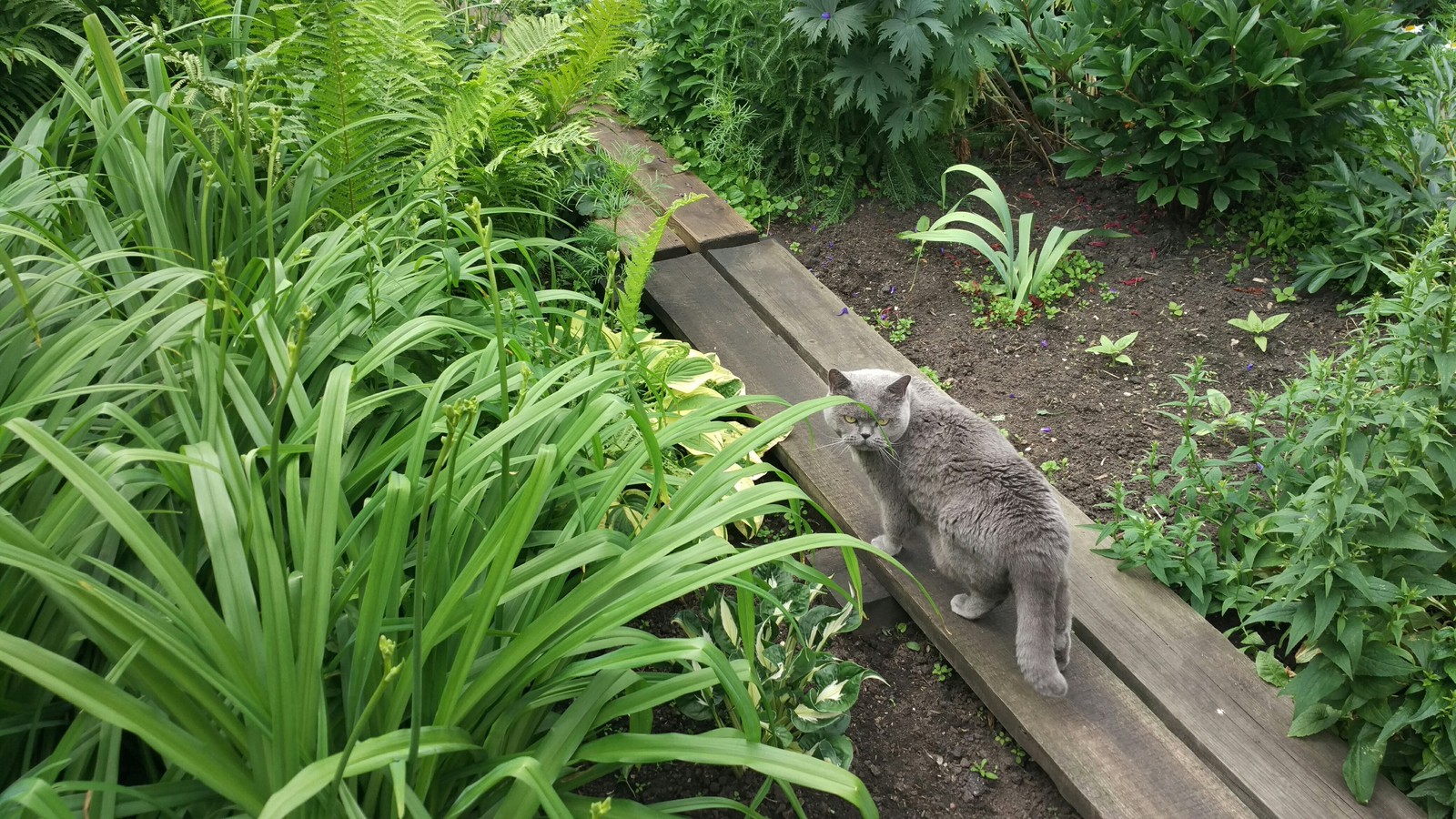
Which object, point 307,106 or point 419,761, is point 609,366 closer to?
point 419,761

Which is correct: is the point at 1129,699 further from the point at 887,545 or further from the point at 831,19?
the point at 831,19

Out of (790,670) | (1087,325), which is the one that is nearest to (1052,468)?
(1087,325)

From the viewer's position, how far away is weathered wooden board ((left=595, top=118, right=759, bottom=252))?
4.11 metres

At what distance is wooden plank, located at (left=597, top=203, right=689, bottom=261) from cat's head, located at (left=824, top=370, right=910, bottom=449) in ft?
4.90

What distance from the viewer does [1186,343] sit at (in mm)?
3543

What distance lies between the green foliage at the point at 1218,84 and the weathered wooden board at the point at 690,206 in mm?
1389

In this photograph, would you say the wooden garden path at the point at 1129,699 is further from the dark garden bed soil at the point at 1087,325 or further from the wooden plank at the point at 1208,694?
the dark garden bed soil at the point at 1087,325

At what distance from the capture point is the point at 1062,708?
7.87ft

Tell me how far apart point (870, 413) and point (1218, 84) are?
6.96 ft

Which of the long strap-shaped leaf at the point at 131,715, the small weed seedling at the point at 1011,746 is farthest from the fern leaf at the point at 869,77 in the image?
the long strap-shaped leaf at the point at 131,715

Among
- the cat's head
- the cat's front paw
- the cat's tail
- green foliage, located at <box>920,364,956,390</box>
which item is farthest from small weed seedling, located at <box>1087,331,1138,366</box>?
the cat's tail

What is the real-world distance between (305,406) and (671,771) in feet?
3.77

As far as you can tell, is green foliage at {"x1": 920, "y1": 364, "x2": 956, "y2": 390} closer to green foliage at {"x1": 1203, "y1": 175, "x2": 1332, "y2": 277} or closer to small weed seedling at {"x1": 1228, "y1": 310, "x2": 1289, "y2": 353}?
small weed seedling at {"x1": 1228, "y1": 310, "x2": 1289, "y2": 353}

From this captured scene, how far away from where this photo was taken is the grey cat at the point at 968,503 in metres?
2.38
